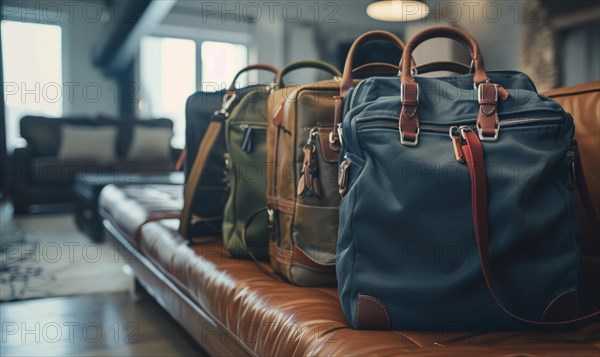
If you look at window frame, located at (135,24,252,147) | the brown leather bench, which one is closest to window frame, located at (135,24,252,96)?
window frame, located at (135,24,252,147)

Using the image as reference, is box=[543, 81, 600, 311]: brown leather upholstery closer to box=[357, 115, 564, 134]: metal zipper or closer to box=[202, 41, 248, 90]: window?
box=[357, 115, 564, 134]: metal zipper

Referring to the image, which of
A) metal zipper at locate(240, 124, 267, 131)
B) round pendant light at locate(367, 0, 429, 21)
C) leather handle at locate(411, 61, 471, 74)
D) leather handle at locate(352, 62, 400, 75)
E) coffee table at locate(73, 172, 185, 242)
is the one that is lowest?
coffee table at locate(73, 172, 185, 242)

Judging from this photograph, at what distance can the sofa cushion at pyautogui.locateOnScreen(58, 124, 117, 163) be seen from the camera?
16.4 ft

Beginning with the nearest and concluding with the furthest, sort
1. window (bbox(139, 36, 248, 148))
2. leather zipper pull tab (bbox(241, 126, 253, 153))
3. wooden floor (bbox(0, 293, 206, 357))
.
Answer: leather zipper pull tab (bbox(241, 126, 253, 153))
wooden floor (bbox(0, 293, 206, 357))
window (bbox(139, 36, 248, 148))

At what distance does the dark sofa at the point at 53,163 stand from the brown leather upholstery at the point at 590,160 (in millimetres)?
4013

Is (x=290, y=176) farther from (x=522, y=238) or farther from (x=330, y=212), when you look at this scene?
(x=522, y=238)

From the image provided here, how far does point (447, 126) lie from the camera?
817 mm

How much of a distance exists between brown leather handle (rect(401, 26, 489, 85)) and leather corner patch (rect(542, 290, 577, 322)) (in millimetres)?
362

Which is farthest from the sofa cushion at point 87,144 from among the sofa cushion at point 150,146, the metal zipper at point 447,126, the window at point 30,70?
the metal zipper at point 447,126

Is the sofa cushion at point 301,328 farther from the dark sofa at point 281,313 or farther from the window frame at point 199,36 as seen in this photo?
the window frame at point 199,36

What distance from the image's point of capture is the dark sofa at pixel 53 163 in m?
4.52

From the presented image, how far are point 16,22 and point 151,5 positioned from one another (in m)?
3.22

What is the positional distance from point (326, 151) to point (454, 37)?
31 centimetres

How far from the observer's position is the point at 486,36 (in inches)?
99.4
